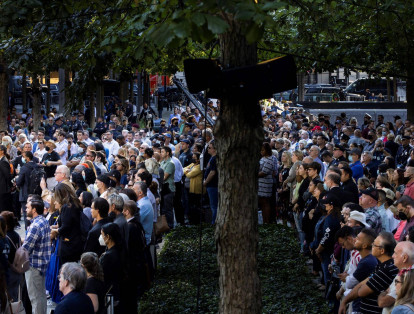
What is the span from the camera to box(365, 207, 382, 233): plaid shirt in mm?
9938

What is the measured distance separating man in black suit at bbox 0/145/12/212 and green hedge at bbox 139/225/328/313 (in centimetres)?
370

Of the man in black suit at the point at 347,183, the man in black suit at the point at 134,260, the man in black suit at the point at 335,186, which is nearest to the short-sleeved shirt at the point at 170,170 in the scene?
the man in black suit at the point at 347,183

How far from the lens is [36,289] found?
402 inches

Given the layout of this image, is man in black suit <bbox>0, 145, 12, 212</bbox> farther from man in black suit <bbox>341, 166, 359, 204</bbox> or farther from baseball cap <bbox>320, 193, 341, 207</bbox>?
baseball cap <bbox>320, 193, 341, 207</bbox>

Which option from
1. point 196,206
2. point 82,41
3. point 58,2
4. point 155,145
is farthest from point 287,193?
point 58,2

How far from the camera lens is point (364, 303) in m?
7.50

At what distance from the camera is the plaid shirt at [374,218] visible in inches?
391

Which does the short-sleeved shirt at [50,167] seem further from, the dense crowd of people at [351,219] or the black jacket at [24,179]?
the dense crowd of people at [351,219]

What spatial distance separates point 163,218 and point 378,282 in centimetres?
581

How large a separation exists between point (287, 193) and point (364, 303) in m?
7.90

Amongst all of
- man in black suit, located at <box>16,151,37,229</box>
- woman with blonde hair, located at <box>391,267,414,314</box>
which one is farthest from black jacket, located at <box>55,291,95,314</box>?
man in black suit, located at <box>16,151,37,229</box>

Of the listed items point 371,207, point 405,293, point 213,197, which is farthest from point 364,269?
point 213,197

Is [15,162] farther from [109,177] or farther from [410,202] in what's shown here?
[410,202]

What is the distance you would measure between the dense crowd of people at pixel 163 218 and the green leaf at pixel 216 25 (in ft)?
7.17
